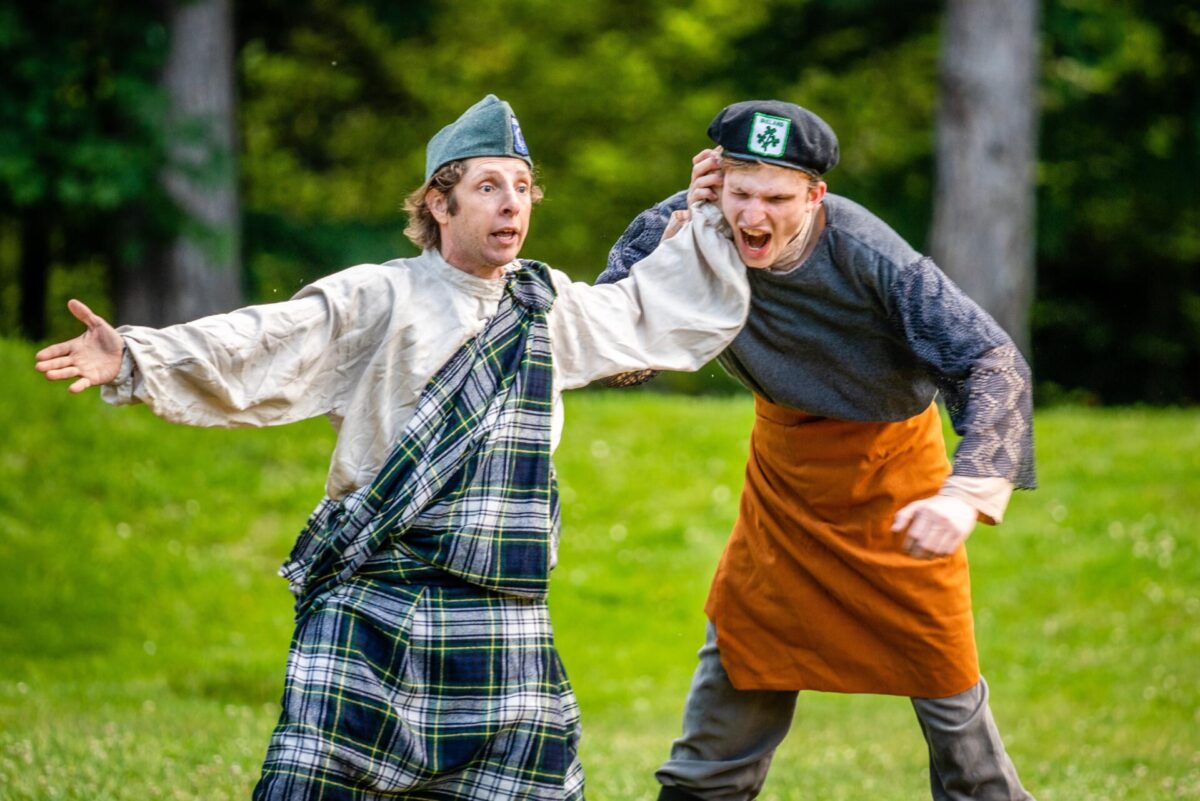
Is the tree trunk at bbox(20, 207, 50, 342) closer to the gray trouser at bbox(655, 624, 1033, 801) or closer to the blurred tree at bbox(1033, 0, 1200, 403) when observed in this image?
the blurred tree at bbox(1033, 0, 1200, 403)

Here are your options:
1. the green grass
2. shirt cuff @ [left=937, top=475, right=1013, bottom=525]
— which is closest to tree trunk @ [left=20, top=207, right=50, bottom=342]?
the green grass

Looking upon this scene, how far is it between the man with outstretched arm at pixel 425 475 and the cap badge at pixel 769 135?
56cm

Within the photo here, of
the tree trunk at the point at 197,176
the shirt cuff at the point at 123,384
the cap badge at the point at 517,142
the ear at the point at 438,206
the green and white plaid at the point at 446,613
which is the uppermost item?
the tree trunk at the point at 197,176

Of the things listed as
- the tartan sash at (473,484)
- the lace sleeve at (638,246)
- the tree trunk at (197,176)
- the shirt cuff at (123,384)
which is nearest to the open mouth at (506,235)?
the tartan sash at (473,484)

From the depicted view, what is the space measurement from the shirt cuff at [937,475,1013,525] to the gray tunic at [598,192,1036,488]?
0.02 meters

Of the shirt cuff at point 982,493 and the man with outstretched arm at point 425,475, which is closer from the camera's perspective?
the man with outstretched arm at point 425,475

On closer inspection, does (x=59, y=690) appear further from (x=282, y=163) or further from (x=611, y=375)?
(x=282, y=163)

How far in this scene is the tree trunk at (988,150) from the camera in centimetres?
1372

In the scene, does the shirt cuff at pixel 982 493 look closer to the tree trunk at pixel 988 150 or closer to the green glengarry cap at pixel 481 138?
the green glengarry cap at pixel 481 138

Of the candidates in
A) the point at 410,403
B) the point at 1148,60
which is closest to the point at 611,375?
the point at 410,403

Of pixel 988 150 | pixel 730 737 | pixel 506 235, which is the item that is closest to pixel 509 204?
pixel 506 235

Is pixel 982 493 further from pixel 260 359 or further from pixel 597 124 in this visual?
pixel 597 124

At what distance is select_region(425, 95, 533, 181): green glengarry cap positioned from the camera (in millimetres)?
3650

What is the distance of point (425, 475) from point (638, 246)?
3.28 ft
